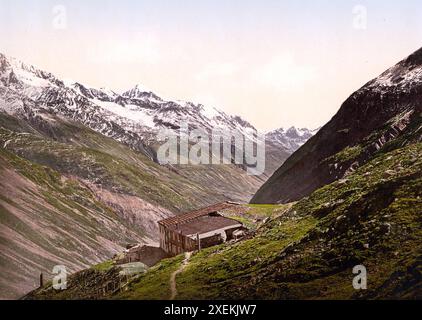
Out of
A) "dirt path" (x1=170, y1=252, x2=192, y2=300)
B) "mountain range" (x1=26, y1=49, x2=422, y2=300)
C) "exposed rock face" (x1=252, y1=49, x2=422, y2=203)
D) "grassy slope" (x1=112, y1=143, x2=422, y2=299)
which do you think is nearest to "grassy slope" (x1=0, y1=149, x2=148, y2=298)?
"exposed rock face" (x1=252, y1=49, x2=422, y2=203)

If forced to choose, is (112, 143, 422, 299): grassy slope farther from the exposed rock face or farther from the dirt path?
the exposed rock face

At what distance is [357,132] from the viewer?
108250 millimetres

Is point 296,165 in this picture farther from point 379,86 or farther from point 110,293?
point 110,293

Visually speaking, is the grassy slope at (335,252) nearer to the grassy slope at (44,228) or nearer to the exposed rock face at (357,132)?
the exposed rock face at (357,132)

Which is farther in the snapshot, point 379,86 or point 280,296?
point 379,86

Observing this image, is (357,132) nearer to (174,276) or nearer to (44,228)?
(174,276)

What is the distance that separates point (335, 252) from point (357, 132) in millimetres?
78856

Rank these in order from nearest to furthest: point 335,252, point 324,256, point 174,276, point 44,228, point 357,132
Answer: point 335,252, point 324,256, point 174,276, point 357,132, point 44,228

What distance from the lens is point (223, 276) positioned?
38125 millimetres

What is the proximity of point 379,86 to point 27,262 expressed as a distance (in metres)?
87.5

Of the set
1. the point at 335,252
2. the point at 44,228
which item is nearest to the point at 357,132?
the point at 335,252

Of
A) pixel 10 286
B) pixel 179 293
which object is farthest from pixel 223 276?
pixel 10 286

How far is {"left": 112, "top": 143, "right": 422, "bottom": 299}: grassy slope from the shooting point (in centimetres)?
2980

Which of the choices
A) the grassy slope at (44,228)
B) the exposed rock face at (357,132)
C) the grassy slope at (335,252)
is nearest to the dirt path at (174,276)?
the grassy slope at (335,252)
